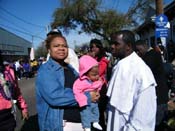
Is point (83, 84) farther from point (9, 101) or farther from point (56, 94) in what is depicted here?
point (9, 101)

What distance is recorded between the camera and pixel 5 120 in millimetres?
4426

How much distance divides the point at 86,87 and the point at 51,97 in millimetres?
513

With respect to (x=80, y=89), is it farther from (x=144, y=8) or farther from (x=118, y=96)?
(x=144, y=8)

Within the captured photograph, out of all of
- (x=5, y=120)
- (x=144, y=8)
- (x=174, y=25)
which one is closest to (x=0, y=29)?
(x=144, y=8)

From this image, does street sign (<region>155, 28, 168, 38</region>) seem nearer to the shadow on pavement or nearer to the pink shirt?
the shadow on pavement

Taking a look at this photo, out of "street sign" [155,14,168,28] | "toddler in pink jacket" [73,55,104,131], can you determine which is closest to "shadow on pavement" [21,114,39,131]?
"toddler in pink jacket" [73,55,104,131]

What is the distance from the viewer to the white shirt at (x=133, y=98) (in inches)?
135

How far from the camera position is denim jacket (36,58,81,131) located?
Answer: 3.49 metres

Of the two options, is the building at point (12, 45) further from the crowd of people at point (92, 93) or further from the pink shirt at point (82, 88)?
the crowd of people at point (92, 93)

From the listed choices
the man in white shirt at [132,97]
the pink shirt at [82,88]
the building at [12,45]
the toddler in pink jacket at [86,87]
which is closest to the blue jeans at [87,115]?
the toddler in pink jacket at [86,87]

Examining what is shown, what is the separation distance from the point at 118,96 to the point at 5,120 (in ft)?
5.04

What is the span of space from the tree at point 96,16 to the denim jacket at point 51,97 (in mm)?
43412

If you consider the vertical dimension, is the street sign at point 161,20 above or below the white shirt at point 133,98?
above

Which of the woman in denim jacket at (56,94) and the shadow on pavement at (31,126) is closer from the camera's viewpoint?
the woman in denim jacket at (56,94)
